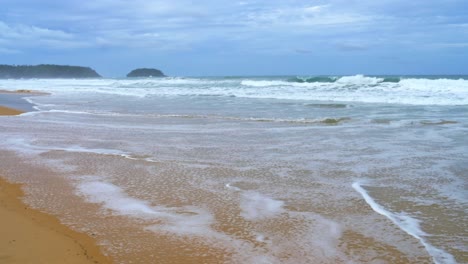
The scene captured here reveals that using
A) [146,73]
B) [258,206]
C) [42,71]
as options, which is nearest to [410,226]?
[258,206]

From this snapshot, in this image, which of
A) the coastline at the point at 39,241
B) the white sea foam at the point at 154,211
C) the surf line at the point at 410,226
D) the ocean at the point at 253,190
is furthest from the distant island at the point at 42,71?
the surf line at the point at 410,226

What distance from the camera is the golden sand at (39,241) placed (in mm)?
3984

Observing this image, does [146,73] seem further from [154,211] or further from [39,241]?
[39,241]

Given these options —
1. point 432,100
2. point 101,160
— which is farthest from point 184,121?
point 432,100

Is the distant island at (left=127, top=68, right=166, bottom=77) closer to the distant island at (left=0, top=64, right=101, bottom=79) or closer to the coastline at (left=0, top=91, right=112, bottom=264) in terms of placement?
the distant island at (left=0, top=64, right=101, bottom=79)

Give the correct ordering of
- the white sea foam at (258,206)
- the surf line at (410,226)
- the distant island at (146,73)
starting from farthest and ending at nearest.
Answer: the distant island at (146,73)
the white sea foam at (258,206)
the surf line at (410,226)

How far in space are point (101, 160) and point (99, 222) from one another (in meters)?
3.55

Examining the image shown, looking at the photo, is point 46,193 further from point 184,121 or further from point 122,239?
point 184,121

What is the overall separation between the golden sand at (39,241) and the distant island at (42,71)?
418 ft

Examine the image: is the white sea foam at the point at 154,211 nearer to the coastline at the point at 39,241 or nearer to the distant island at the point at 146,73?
the coastline at the point at 39,241

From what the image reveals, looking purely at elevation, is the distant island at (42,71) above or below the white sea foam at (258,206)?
above

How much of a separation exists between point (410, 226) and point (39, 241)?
3.58 meters

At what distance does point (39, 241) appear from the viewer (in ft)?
14.3

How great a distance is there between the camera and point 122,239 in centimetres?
446
